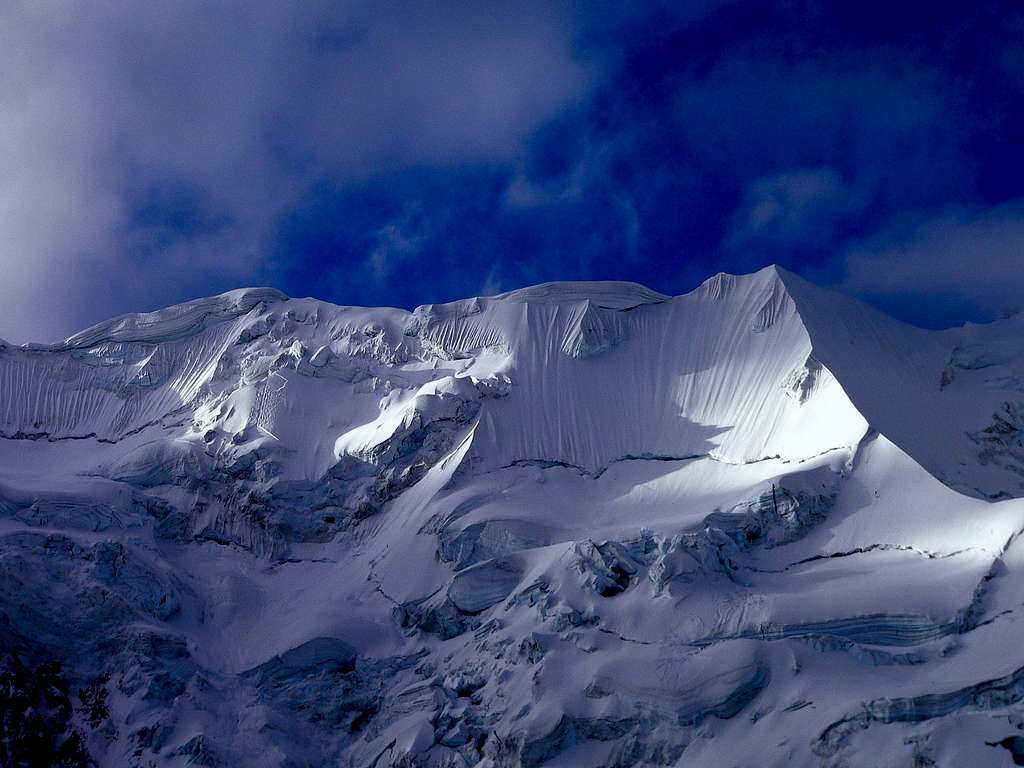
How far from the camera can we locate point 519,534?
37.7 meters

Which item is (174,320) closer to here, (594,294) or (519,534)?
(594,294)

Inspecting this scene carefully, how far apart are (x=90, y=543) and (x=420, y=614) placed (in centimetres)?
977

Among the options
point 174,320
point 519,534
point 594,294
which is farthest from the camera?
point 174,320

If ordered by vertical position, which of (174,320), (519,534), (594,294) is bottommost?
(519,534)

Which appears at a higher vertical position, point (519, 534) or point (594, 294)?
point (594, 294)

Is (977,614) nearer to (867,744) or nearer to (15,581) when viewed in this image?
(867,744)

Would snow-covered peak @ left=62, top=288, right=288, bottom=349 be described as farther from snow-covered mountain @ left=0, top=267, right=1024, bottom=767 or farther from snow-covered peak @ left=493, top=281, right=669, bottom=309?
snow-covered peak @ left=493, top=281, right=669, bottom=309

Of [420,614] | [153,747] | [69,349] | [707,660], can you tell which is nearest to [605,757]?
[707,660]

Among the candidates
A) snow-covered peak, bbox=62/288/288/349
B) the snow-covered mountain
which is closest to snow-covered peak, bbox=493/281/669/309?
the snow-covered mountain

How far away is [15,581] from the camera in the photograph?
1377 inches

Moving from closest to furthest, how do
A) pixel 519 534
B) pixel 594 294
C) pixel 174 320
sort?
pixel 519 534 → pixel 594 294 → pixel 174 320

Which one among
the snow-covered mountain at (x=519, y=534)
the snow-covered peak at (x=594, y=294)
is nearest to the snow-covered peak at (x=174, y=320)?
the snow-covered mountain at (x=519, y=534)

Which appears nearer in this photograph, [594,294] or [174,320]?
[594,294]

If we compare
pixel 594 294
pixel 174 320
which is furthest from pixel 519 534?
pixel 174 320
